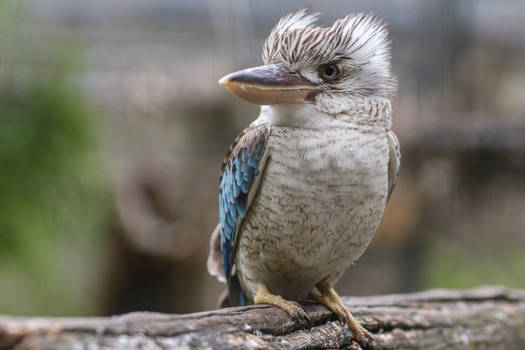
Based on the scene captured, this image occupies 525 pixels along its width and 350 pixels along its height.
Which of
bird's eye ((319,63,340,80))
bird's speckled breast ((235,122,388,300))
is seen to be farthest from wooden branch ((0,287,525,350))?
bird's eye ((319,63,340,80))

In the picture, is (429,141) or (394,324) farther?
(429,141)

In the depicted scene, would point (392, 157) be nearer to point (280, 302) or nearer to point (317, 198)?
point (317, 198)

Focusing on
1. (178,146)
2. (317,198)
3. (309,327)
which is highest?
(317,198)

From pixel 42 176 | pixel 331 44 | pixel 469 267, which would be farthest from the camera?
pixel 469 267

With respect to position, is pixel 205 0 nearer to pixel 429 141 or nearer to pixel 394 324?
pixel 429 141

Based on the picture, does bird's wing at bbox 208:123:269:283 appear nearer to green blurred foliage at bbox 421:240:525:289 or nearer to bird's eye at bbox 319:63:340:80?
bird's eye at bbox 319:63:340:80

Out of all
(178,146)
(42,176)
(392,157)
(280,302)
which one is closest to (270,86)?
(392,157)

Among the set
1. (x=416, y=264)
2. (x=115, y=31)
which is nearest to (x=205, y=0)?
(x=115, y=31)
